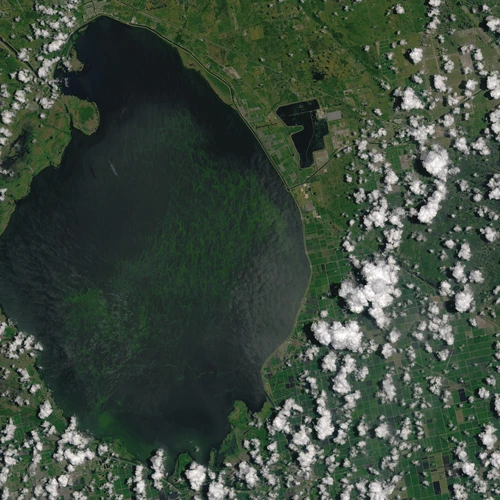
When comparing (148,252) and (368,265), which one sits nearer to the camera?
(368,265)

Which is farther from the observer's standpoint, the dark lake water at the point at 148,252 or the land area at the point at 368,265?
the dark lake water at the point at 148,252

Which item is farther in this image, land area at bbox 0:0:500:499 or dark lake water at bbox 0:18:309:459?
dark lake water at bbox 0:18:309:459

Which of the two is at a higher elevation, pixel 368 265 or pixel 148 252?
pixel 368 265

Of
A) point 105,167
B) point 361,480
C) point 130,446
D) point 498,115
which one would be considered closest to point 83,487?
point 130,446

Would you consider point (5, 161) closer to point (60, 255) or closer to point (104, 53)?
point (60, 255)
